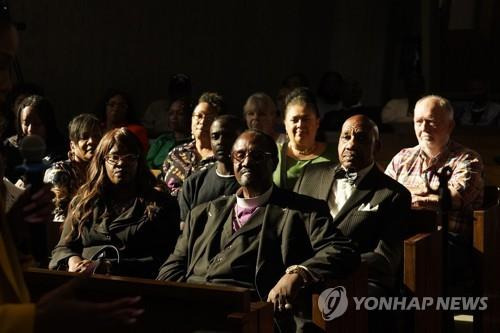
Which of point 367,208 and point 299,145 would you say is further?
point 299,145

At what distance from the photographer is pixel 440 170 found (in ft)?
17.9

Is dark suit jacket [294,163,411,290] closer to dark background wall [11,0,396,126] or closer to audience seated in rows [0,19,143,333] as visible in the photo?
audience seated in rows [0,19,143,333]

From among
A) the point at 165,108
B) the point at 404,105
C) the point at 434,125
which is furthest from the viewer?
the point at 404,105

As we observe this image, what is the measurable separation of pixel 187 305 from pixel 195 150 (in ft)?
10.0

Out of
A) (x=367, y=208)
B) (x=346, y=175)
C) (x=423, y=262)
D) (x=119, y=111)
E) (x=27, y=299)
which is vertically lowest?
(x=423, y=262)

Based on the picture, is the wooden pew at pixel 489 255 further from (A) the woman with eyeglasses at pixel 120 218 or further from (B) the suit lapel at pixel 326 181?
(A) the woman with eyeglasses at pixel 120 218

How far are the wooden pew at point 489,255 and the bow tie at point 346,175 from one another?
73cm

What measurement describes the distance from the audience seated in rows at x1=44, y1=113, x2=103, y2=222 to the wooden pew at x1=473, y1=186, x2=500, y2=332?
2298 millimetres

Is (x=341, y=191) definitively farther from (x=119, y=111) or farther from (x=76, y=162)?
(x=119, y=111)

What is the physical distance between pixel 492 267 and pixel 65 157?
2710mm

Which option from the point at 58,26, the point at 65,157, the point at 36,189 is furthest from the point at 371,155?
the point at 58,26

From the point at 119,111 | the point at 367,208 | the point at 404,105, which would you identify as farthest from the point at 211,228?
the point at 404,105

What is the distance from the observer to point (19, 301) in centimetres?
206

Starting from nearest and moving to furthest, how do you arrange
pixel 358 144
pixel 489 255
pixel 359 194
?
pixel 359 194
pixel 358 144
pixel 489 255
